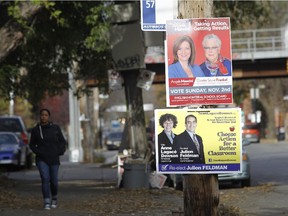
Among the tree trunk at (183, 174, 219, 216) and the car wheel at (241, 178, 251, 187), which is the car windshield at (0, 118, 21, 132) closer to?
the car wheel at (241, 178, 251, 187)

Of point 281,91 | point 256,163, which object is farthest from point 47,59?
point 281,91

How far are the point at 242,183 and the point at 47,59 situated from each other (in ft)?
20.6

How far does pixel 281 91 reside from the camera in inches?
2685

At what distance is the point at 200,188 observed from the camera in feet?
28.2

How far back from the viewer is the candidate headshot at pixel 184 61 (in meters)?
8.43

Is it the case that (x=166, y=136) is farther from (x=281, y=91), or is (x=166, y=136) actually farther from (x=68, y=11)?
(x=281, y=91)

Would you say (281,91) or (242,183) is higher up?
(281,91)

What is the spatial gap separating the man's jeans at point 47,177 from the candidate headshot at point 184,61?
5.07 metres

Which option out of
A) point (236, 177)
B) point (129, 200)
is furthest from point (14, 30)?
point (236, 177)

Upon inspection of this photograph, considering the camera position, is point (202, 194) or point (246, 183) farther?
point (246, 183)

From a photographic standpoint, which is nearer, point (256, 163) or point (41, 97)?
point (41, 97)

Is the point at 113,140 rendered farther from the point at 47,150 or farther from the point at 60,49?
the point at 47,150

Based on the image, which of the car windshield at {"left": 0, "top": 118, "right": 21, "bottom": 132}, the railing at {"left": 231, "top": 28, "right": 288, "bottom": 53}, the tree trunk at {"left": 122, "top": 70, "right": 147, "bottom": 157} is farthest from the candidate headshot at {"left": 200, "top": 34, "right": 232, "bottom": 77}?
the railing at {"left": 231, "top": 28, "right": 288, "bottom": 53}

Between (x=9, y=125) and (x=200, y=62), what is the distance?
2355 centimetres
